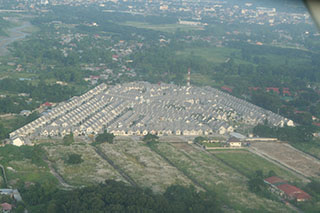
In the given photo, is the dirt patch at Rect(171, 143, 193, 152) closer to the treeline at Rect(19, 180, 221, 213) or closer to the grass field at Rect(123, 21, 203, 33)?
the treeline at Rect(19, 180, 221, 213)

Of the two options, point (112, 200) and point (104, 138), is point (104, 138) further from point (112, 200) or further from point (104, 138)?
point (112, 200)

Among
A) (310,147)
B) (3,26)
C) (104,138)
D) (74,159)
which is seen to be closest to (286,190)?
(310,147)

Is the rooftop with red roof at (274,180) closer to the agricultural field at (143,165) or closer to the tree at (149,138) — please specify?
the agricultural field at (143,165)


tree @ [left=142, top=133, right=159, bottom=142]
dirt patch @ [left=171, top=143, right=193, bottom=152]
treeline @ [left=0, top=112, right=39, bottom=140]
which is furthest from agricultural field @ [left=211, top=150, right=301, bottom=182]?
treeline @ [left=0, top=112, right=39, bottom=140]

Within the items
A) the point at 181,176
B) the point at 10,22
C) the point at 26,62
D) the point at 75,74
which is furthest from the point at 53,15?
the point at 181,176

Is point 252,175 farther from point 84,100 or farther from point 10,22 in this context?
point 10,22

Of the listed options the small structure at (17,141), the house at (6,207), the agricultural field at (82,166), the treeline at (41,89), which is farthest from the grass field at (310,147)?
the treeline at (41,89)
